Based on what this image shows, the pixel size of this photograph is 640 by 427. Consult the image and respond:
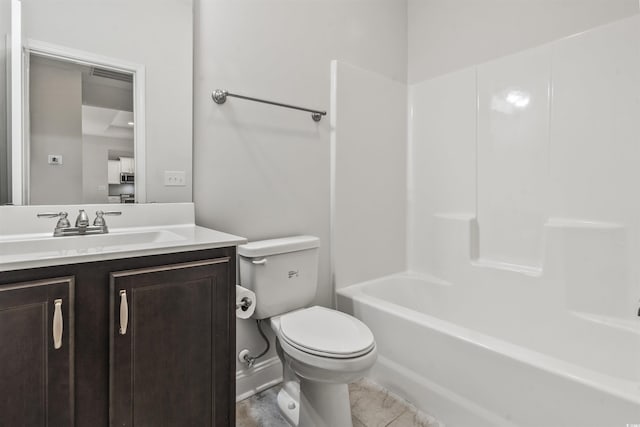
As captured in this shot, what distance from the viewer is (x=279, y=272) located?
1.59 m

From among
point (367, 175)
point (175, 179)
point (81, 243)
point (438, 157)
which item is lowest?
point (81, 243)

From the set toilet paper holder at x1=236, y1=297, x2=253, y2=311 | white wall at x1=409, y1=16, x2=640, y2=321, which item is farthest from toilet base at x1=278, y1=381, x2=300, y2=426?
white wall at x1=409, y1=16, x2=640, y2=321

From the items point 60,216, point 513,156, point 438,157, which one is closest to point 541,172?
point 513,156

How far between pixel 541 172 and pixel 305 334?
5.20 feet

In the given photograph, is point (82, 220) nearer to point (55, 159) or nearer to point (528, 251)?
point (55, 159)

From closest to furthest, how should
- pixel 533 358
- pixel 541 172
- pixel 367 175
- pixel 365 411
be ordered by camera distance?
pixel 533 358
pixel 365 411
pixel 541 172
pixel 367 175

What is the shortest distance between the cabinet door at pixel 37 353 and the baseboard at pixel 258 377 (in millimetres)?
902

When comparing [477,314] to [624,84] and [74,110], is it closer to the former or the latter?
[624,84]

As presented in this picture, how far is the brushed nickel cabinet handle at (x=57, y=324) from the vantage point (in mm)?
836

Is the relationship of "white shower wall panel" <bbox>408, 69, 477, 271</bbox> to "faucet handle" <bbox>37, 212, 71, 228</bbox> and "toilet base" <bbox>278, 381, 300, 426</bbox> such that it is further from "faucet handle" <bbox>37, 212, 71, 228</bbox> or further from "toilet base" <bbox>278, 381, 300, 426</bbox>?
"faucet handle" <bbox>37, 212, 71, 228</bbox>

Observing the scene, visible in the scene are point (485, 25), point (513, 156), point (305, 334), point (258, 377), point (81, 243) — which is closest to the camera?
point (81, 243)

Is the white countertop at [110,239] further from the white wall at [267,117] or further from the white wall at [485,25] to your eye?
the white wall at [485,25]

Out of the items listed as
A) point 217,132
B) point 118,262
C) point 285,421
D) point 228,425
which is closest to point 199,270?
point 118,262

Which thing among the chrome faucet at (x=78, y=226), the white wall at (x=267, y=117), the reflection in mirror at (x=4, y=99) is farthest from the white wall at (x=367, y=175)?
the reflection in mirror at (x=4, y=99)
